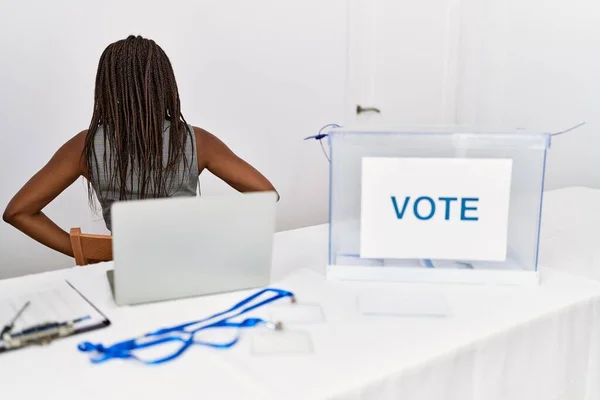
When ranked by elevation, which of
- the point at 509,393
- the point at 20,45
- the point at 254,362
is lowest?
the point at 509,393

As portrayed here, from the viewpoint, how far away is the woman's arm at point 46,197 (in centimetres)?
144

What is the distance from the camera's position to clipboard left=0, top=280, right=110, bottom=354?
882 millimetres

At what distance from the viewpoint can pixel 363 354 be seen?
859 mm

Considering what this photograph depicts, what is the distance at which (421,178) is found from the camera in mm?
1121

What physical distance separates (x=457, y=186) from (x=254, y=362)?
21.2 inches

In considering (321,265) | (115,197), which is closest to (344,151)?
(321,265)

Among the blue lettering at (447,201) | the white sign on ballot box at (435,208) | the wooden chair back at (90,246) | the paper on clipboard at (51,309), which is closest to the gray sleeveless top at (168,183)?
the wooden chair back at (90,246)

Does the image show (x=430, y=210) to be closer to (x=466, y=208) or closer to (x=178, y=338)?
(x=466, y=208)

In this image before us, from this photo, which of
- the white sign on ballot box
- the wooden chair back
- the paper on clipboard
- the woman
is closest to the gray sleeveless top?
the woman

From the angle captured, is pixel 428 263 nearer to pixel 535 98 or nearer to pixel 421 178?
pixel 421 178

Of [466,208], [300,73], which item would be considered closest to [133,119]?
[466,208]

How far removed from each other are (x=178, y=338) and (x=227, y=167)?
0.78 metres

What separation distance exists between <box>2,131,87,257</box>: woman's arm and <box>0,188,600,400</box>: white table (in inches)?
11.7

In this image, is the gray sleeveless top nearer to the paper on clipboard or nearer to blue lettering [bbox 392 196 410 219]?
the paper on clipboard
